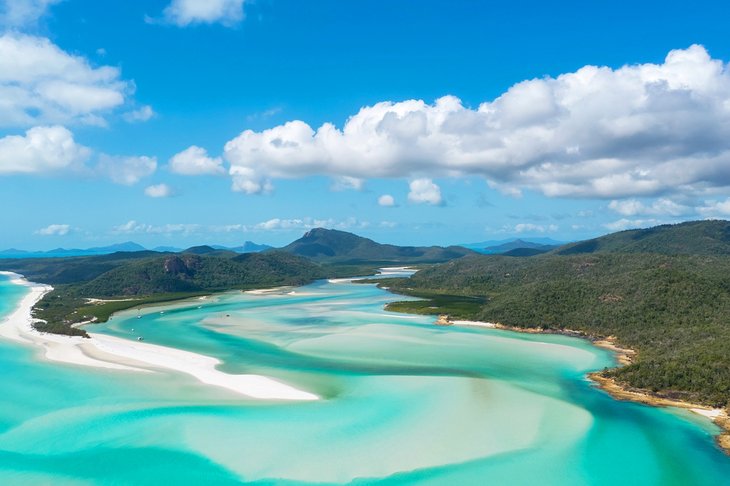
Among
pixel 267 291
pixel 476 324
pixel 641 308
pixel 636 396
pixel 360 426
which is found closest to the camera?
pixel 360 426

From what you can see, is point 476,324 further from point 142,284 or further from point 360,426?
point 142,284

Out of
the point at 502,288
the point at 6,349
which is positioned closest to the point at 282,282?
the point at 502,288

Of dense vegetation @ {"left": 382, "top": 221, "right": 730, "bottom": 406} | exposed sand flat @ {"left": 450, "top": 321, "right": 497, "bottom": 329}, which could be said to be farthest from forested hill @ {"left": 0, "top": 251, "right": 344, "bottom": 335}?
dense vegetation @ {"left": 382, "top": 221, "right": 730, "bottom": 406}

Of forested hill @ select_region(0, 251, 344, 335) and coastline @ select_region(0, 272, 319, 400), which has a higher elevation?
forested hill @ select_region(0, 251, 344, 335)

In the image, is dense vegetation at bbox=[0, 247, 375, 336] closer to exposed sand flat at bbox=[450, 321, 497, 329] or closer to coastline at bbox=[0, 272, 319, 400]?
coastline at bbox=[0, 272, 319, 400]

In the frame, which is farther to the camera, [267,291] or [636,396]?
[267,291]

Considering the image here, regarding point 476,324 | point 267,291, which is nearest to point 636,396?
point 476,324

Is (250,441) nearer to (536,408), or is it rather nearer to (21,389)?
(536,408)
